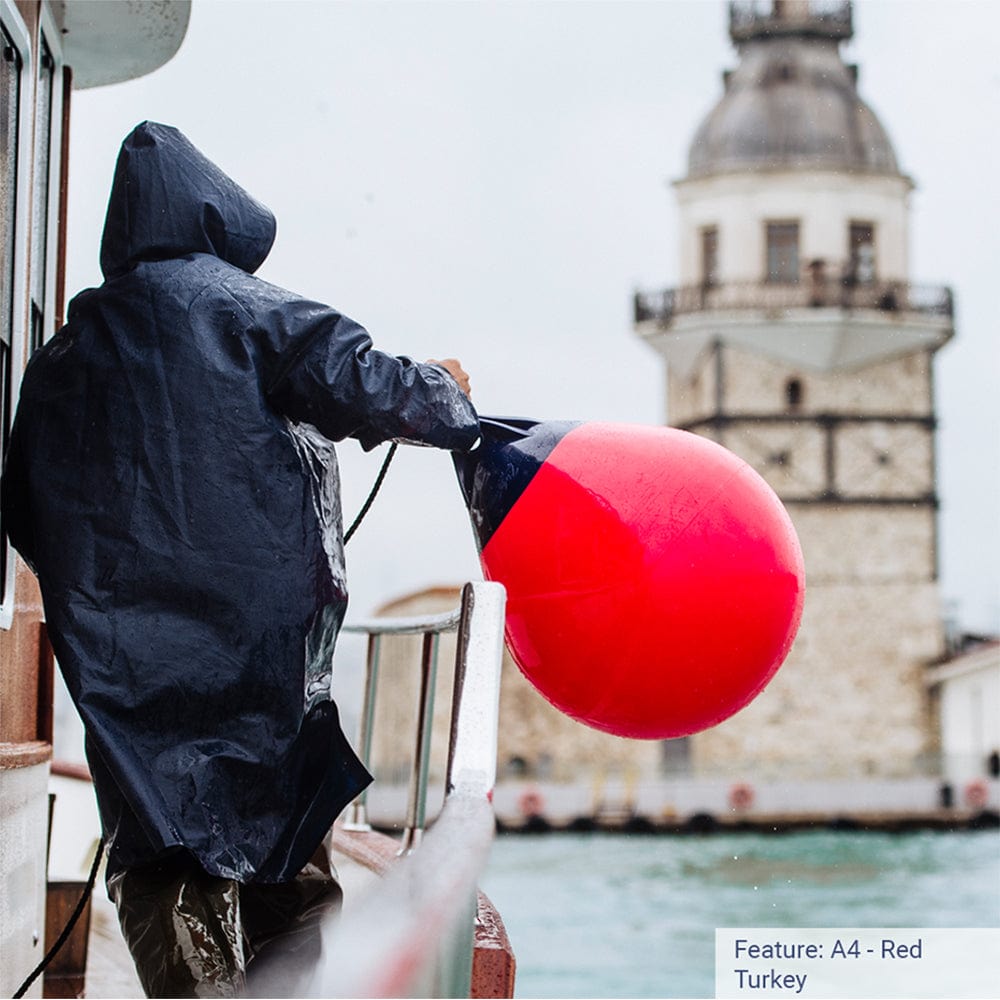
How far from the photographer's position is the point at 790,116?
39875mm

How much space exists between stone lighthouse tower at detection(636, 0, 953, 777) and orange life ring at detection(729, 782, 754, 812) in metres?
0.59

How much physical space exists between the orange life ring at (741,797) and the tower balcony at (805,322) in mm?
8440

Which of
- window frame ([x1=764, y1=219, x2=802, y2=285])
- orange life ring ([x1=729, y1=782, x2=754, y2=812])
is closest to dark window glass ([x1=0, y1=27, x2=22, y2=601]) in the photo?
orange life ring ([x1=729, y1=782, x2=754, y2=812])

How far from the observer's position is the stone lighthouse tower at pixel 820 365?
37.9m

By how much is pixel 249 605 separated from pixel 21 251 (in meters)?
1.12

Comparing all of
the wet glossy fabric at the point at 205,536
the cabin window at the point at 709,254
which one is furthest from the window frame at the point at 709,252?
the wet glossy fabric at the point at 205,536

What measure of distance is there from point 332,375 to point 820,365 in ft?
125

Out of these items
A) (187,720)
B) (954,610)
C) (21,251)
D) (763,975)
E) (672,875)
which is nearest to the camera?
(187,720)

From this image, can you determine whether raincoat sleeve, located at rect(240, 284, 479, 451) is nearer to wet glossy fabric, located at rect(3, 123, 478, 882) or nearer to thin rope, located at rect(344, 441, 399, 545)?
wet glossy fabric, located at rect(3, 123, 478, 882)

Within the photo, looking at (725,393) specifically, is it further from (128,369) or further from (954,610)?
(128,369)

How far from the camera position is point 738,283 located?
129 ft

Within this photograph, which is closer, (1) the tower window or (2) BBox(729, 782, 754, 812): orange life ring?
(2) BBox(729, 782, 754, 812): orange life ring

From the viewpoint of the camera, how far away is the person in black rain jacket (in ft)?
6.68

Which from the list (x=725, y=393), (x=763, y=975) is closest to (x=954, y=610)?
(x=725, y=393)
